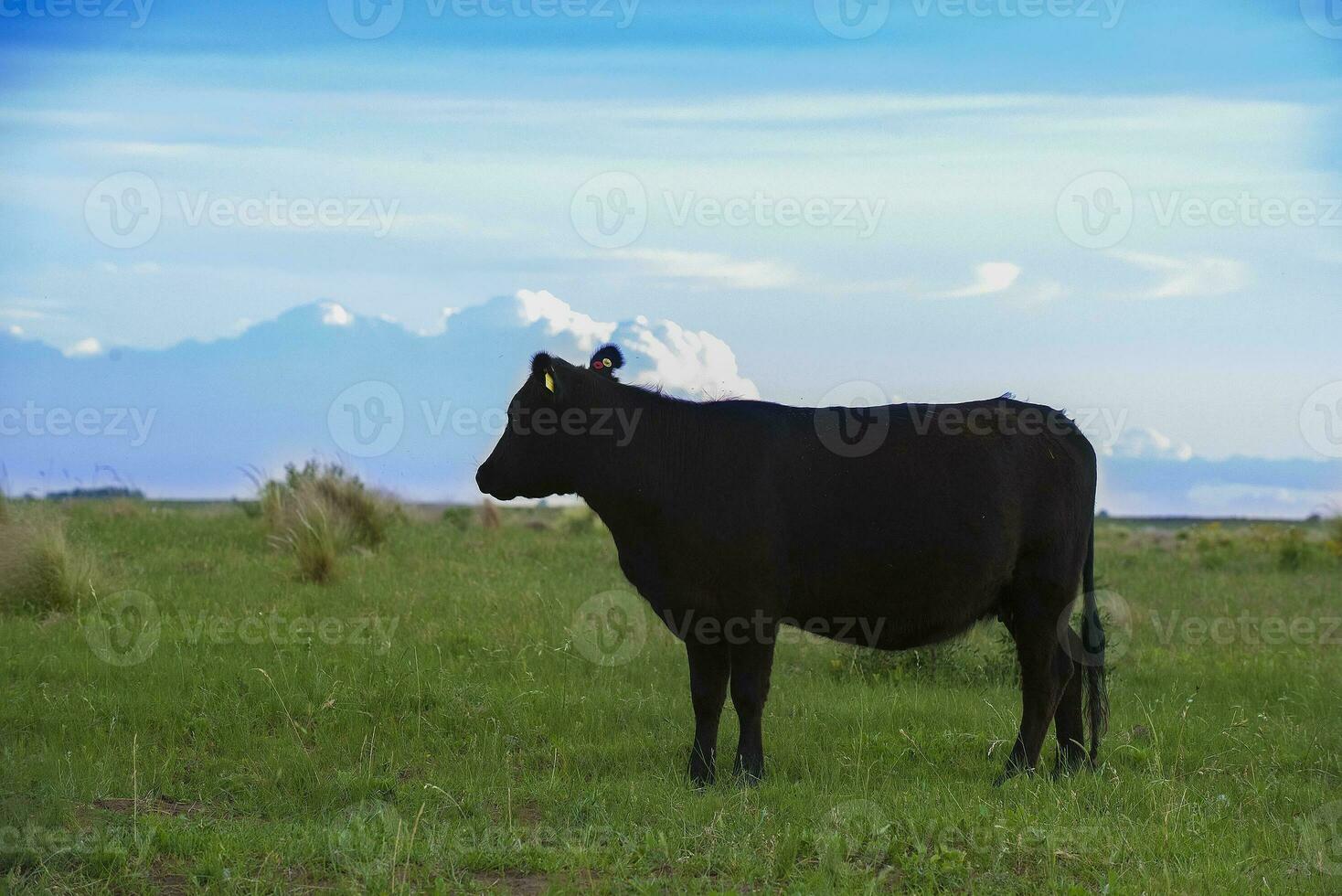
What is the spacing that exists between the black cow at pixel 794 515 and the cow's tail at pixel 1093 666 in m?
0.41

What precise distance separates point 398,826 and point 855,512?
3.32m

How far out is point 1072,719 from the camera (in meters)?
8.61

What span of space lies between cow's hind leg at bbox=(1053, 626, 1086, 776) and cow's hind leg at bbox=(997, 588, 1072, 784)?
227 mm

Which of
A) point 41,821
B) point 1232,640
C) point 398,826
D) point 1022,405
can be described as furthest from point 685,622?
point 1232,640

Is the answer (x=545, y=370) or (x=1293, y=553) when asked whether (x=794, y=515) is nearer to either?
(x=545, y=370)

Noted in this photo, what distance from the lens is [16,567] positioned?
13172 mm

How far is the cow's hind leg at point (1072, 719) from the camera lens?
28.0ft

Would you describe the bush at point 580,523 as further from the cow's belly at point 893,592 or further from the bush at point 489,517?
the cow's belly at point 893,592

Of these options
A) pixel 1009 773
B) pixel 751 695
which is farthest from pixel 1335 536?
pixel 751 695

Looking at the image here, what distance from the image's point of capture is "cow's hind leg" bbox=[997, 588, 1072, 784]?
8258mm

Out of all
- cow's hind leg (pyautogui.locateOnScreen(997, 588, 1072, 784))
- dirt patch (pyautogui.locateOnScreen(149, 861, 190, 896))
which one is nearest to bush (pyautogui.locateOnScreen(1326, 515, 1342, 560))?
cow's hind leg (pyautogui.locateOnScreen(997, 588, 1072, 784))

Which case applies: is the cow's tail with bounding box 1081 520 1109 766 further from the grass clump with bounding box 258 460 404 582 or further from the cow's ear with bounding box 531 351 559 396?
the grass clump with bounding box 258 460 404 582

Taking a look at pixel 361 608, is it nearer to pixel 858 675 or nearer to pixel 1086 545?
pixel 858 675

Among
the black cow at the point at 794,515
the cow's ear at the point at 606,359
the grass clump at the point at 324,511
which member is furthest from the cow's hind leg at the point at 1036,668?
the grass clump at the point at 324,511
